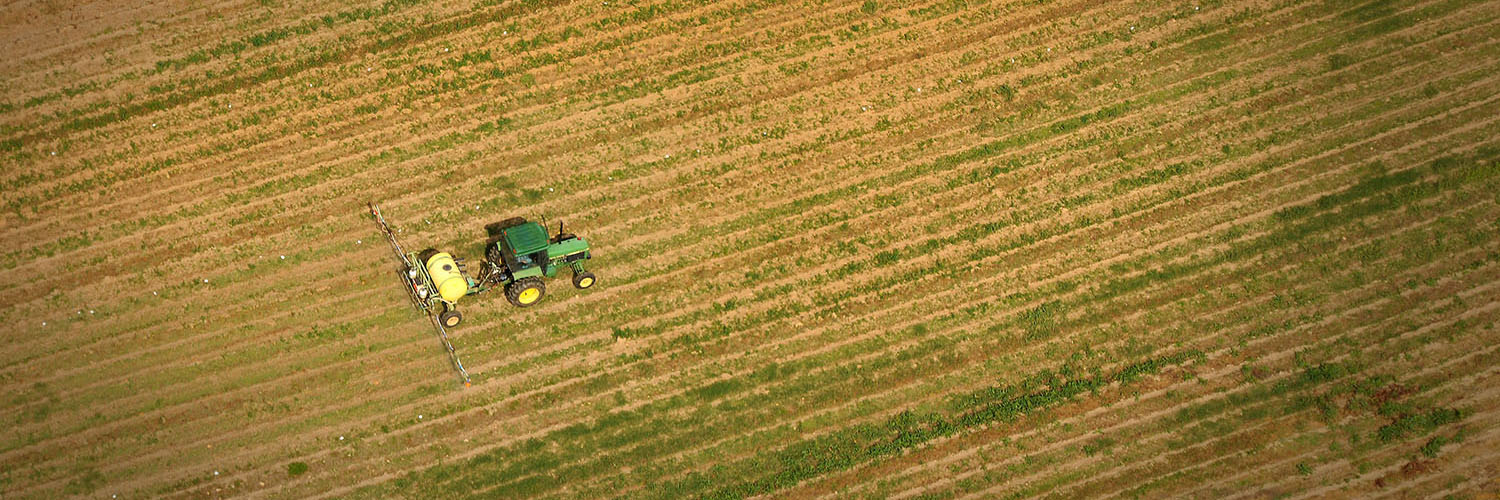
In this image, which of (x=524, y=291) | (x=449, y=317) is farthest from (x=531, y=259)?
(x=449, y=317)

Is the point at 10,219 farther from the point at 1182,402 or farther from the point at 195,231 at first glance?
the point at 1182,402

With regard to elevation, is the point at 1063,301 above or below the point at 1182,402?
above

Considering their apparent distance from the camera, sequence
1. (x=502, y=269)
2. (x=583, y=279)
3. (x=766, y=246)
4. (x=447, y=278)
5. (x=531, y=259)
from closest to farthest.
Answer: (x=447, y=278), (x=531, y=259), (x=502, y=269), (x=583, y=279), (x=766, y=246)

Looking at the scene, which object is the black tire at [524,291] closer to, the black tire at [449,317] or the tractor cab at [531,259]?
the tractor cab at [531,259]

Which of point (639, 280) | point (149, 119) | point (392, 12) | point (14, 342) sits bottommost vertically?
point (639, 280)

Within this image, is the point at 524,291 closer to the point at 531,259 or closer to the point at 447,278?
the point at 531,259

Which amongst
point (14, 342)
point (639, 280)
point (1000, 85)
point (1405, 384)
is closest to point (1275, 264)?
point (1405, 384)
